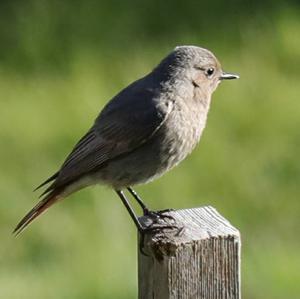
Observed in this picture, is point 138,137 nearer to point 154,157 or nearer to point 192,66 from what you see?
point 154,157

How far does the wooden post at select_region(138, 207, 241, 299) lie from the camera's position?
3.88 metres

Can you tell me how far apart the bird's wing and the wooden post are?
159 centimetres

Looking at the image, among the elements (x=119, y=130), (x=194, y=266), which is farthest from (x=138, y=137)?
(x=194, y=266)

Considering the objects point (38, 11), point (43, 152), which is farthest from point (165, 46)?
point (43, 152)

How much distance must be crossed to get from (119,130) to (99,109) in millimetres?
3049

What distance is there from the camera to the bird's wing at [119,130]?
18.2ft

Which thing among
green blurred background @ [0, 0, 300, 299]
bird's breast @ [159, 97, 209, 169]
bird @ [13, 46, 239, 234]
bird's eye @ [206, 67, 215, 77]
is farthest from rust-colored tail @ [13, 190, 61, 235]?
green blurred background @ [0, 0, 300, 299]

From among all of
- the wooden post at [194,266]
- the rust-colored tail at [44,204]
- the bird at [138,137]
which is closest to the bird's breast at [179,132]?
the bird at [138,137]

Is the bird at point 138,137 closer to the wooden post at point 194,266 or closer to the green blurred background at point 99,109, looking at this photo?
the green blurred background at point 99,109

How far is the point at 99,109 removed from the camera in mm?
8625

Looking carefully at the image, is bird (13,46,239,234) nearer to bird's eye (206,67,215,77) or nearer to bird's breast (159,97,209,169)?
bird's breast (159,97,209,169)

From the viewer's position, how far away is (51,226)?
743 cm

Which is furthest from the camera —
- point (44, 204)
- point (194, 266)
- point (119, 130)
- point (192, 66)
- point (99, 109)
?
point (99, 109)

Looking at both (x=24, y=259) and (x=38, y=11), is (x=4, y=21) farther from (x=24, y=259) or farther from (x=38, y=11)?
(x=24, y=259)
